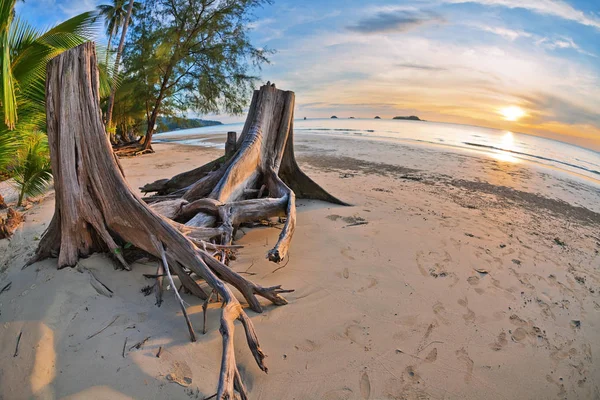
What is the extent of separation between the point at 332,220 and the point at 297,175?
5.04 feet

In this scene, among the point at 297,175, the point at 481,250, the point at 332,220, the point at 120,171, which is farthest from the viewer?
the point at 297,175

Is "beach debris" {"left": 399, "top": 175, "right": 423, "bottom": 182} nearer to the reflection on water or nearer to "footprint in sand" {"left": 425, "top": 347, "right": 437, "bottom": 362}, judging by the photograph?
"footprint in sand" {"left": 425, "top": 347, "right": 437, "bottom": 362}

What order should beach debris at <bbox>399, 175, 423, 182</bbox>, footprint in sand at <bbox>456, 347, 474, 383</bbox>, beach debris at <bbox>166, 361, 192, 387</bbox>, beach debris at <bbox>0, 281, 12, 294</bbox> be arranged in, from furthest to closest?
beach debris at <bbox>399, 175, 423, 182</bbox>, beach debris at <bbox>0, 281, 12, 294</bbox>, footprint in sand at <bbox>456, 347, 474, 383</bbox>, beach debris at <bbox>166, 361, 192, 387</bbox>

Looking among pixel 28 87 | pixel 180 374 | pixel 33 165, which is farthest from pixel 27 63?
pixel 180 374

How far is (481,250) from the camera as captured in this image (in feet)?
15.7

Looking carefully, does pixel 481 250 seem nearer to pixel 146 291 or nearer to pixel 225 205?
pixel 225 205

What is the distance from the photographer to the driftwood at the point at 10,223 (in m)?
4.45

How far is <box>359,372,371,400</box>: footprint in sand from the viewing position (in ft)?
7.54

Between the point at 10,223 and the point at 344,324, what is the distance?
5.31 meters

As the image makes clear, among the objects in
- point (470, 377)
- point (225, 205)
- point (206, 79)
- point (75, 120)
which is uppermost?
point (206, 79)

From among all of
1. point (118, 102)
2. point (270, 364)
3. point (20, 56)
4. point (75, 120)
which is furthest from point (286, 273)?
point (118, 102)

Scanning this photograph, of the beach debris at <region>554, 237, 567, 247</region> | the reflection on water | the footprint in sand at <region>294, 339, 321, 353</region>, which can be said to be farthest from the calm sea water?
the footprint in sand at <region>294, 339, 321, 353</region>

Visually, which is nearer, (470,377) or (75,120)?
(470,377)

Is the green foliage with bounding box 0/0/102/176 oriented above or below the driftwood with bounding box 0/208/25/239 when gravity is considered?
above
